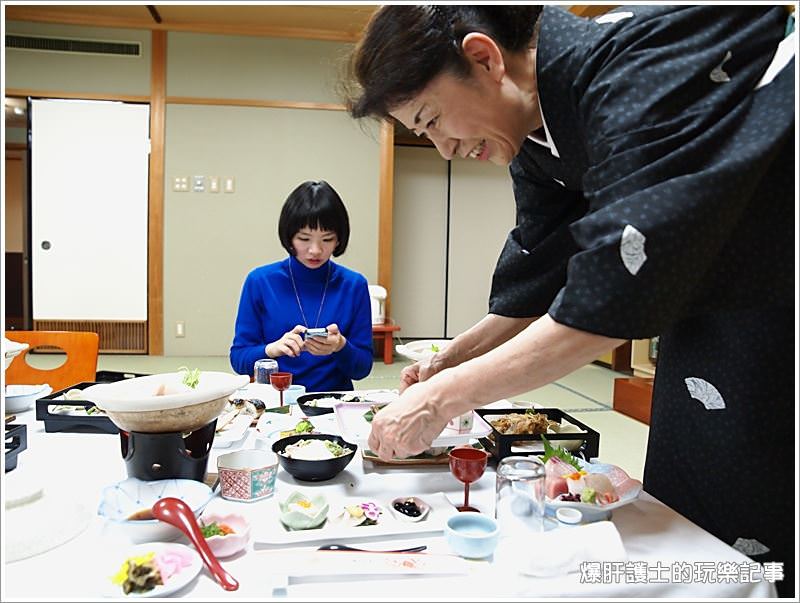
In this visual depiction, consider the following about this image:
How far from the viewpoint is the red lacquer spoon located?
0.79 metres

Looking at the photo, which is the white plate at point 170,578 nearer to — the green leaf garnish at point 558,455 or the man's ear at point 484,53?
the green leaf garnish at point 558,455

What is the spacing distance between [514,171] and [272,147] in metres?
4.54

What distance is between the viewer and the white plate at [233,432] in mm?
1346

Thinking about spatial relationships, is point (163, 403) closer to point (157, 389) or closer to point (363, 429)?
point (157, 389)

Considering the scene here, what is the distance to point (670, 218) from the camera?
771 millimetres

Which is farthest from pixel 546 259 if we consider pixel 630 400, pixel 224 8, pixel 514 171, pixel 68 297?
pixel 68 297

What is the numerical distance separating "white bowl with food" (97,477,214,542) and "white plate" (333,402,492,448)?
0.36 metres

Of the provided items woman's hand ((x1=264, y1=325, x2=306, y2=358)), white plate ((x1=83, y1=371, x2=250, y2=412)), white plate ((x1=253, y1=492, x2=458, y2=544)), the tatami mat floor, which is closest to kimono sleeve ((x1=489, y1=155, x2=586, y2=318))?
white plate ((x1=253, y1=492, x2=458, y2=544))

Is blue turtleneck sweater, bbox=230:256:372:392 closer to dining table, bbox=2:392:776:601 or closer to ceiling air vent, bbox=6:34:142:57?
dining table, bbox=2:392:776:601

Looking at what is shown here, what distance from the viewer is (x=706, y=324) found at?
3.37ft

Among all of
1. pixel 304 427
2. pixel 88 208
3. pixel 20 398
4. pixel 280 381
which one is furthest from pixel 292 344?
pixel 88 208

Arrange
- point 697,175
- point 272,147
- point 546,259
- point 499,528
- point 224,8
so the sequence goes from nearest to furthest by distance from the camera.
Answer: point 697,175
point 499,528
point 546,259
point 224,8
point 272,147

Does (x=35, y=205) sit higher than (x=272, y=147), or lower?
lower

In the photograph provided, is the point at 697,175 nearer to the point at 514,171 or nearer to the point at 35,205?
the point at 514,171
